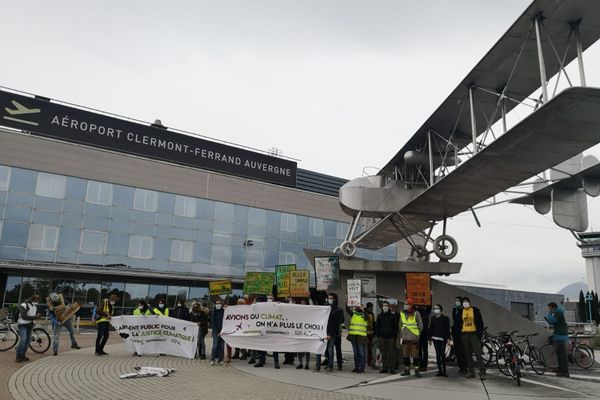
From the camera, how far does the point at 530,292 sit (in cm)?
8006

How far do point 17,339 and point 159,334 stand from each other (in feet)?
14.2

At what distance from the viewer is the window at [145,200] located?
3528 centimetres

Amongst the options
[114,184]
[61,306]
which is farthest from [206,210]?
[61,306]

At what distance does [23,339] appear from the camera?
12273mm

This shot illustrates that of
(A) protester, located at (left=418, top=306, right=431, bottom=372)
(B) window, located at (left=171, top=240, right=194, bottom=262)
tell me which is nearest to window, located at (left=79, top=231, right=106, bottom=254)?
(B) window, located at (left=171, top=240, right=194, bottom=262)

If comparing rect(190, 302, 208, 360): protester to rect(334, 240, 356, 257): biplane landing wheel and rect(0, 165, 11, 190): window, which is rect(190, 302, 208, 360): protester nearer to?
rect(334, 240, 356, 257): biplane landing wheel

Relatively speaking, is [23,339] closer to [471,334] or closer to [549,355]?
[471,334]

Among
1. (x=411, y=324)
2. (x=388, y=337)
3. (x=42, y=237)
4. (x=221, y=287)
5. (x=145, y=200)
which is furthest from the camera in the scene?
→ (x=145, y=200)

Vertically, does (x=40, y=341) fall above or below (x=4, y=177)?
below

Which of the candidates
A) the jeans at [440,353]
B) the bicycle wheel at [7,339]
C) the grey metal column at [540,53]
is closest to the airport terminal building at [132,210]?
the bicycle wheel at [7,339]

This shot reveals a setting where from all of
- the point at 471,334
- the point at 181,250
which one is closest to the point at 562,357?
the point at 471,334

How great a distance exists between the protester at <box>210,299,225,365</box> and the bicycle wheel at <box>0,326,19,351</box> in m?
6.38

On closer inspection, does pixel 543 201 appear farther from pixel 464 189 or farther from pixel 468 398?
pixel 468 398

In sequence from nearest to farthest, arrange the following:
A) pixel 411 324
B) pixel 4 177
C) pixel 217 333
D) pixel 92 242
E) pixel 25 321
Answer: pixel 411 324 → pixel 25 321 → pixel 217 333 → pixel 4 177 → pixel 92 242
